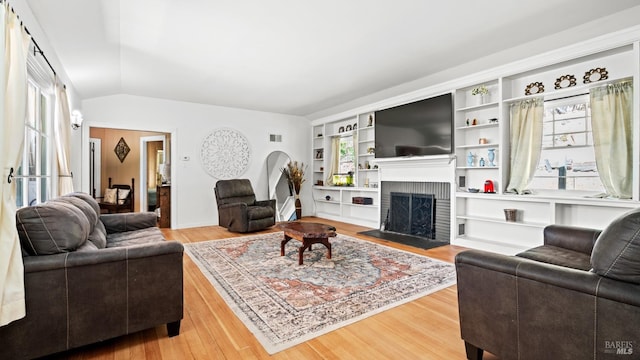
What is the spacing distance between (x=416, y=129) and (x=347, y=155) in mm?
2164

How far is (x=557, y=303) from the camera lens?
4.28 feet

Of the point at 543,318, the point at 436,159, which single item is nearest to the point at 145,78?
the point at 436,159

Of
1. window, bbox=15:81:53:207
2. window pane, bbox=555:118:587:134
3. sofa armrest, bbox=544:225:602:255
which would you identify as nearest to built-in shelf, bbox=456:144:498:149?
window pane, bbox=555:118:587:134

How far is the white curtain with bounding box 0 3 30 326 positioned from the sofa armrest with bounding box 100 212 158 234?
1.74 meters

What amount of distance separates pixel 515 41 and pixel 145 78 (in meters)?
5.02

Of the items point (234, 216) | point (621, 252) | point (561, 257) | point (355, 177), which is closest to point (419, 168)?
point (355, 177)

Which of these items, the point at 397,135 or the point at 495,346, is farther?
the point at 397,135

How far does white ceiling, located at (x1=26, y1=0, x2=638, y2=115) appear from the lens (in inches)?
103

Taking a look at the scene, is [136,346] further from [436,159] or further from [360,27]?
[436,159]

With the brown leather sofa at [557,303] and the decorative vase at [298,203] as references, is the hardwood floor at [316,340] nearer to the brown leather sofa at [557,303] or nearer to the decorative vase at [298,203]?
the brown leather sofa at [557,303]

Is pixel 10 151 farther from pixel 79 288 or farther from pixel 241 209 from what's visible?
pixel 241 209

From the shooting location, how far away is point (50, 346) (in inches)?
63.2

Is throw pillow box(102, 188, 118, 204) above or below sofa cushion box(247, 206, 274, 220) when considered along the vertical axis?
above

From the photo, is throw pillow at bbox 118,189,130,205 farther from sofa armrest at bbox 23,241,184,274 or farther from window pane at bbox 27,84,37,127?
sofa armrest at bbox 23,241,184,274
